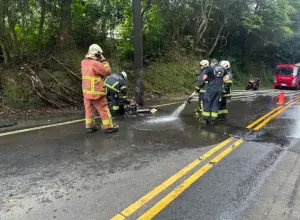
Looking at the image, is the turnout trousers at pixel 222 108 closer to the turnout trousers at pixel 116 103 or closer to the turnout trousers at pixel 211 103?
the turnout trousers at pixel 211 103

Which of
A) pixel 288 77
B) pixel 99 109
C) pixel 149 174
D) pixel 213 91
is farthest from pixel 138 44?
pixel 288 77

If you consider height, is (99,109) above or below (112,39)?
below

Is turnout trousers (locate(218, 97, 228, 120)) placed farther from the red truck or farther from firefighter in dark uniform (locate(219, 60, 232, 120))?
the red truck

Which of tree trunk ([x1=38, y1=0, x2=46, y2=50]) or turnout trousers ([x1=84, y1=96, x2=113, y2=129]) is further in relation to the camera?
tree trunk ([x1=38, y1=0, x2=46, y2=50])

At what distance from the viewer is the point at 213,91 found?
7.89 m

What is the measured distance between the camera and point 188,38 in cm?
1914

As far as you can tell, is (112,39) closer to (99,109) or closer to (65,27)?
(65,27)

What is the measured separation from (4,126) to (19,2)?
4.70m

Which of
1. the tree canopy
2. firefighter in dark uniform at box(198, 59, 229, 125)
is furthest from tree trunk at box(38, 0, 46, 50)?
firefighter in dark uniform at box(198, 59, 229, 125)

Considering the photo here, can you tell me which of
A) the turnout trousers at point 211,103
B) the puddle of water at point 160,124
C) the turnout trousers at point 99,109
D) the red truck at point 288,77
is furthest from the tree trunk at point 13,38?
the red truck at point 288,77

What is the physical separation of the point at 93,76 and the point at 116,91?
2.06m

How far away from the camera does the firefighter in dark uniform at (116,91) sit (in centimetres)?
828

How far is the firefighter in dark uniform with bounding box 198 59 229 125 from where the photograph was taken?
25.8 ft

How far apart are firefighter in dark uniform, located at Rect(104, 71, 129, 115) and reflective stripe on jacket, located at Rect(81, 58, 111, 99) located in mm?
1906
